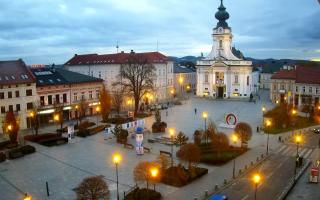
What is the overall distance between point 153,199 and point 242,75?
211 feet

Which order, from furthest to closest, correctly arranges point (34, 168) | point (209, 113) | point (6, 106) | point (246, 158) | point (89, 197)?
1. point (209, 113)
2. point (6, 106)
3. point (246, 158)
4. point (34, 168)
5. point (89, 197)

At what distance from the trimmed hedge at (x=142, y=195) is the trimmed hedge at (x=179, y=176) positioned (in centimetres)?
276

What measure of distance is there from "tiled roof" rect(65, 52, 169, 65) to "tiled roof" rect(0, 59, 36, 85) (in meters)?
23.2

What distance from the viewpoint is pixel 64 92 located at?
179 feet

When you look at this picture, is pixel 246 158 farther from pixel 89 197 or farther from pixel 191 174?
pixel 89 197

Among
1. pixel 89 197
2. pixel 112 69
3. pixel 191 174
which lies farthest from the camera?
pixel 112 69

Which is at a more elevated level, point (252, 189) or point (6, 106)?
point (6, 106)

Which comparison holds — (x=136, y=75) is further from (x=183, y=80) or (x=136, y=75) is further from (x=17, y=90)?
(x=183, y=80)

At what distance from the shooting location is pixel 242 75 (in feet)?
271

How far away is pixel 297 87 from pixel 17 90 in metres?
50.6

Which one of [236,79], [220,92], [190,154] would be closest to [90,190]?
[190,154]

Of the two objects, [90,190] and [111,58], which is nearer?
[90,190]

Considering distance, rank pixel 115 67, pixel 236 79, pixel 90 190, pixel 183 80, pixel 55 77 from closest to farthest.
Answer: pixel 90 190 → pixel 55 77 → pixel 115 67 → pixel 236 79 → pixel 183 80

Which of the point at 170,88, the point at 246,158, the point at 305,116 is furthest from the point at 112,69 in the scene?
the point at 246,158
